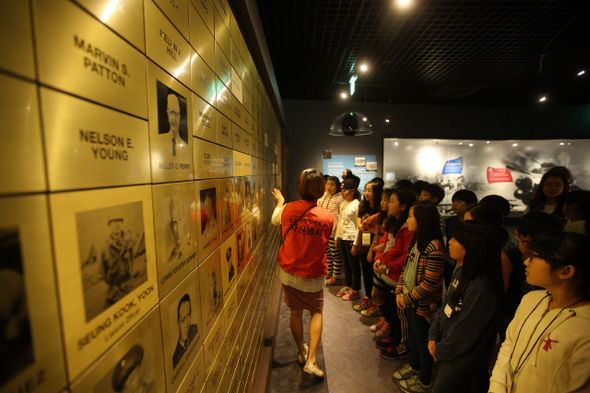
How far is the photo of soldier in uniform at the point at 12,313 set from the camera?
27cm

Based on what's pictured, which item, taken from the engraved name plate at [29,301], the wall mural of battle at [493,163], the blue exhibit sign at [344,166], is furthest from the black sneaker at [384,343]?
the wall mural of battle at [493,163]

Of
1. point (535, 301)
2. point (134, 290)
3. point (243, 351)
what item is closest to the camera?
point (134, 290)

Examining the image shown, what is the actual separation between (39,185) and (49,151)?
1.9 inches

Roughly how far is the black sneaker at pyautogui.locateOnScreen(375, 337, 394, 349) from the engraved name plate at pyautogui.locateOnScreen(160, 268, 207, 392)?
2.38 m

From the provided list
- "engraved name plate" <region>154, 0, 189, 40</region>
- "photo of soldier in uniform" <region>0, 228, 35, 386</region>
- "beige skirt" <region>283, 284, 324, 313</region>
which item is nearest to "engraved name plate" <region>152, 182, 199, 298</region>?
"photo of soldier in uniform" <region>0, 228, 35, 386</region>

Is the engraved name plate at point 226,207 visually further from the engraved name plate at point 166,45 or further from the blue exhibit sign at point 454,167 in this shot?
the blue exhibit sign at point 454,167

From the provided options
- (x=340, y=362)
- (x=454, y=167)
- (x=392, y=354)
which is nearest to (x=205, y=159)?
(x=340, y=362)

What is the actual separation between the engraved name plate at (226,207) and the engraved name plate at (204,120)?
0.71 feet

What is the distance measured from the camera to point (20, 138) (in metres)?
0.30

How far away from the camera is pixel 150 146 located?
1.92ft

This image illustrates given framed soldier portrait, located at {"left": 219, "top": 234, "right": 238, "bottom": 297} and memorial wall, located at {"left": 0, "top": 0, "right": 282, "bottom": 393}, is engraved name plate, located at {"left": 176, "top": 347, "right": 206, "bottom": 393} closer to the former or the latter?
memorial wall, located at {"left": 0, "top": 0, "right": 282, "bottom": 393}

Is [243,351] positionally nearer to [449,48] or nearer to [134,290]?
[134,290]

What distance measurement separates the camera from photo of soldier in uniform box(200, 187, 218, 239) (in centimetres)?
89

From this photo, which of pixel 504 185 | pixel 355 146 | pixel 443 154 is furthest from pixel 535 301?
pixel 504 185
